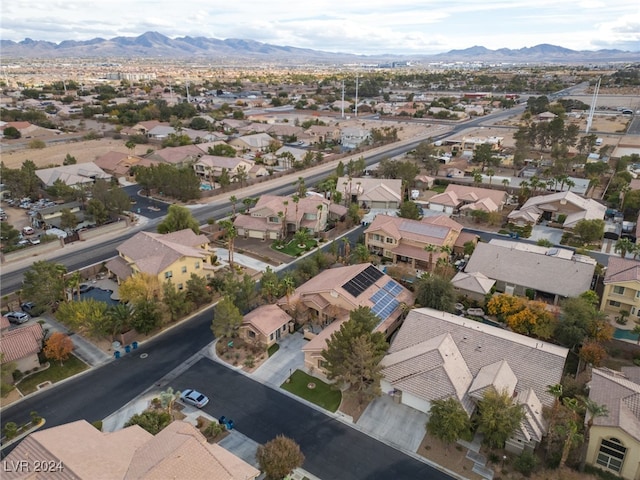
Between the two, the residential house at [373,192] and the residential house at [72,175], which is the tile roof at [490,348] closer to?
the residential house at [373,192]

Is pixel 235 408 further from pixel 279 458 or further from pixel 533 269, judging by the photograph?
pixel 533 269

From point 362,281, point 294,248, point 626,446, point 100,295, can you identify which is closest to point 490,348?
point 626,446

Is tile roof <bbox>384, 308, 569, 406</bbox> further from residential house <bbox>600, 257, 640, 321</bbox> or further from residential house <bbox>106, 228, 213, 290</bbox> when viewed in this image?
residential house <bbox>106, 228, 213, 290</bbox>

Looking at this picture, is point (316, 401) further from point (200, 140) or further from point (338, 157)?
point (200, 140)

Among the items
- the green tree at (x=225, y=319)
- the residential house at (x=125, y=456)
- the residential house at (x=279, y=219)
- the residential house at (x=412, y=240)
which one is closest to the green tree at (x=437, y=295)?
the residential house at (x=412, y=240)

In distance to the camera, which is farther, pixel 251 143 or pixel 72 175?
pixel 251 143

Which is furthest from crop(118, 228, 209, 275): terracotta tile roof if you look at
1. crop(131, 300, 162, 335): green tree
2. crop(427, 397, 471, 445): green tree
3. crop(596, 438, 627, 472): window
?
crop(596, 438, 627, 472): window
